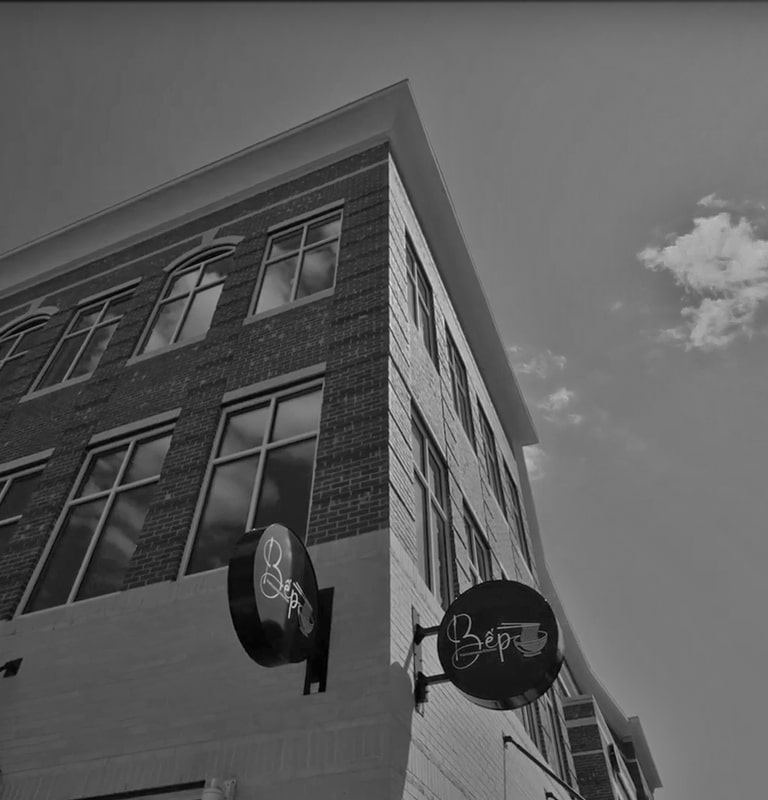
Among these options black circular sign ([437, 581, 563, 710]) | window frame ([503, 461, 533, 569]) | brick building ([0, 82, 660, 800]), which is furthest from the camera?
window frame ([503, 461, 533, 569])

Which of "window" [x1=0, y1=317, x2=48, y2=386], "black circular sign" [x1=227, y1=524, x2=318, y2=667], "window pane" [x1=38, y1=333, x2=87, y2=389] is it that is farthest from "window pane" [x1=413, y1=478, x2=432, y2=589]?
"window" [x1=0, y1=317, x2=48, y2=386]

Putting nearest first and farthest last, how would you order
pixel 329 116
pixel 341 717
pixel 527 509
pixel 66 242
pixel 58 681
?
pixel 341 717
pixel 58 681
pixel 329 116
pixel 66 242
pixel 527 509

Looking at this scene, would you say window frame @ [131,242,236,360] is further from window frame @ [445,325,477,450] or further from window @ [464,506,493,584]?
window @ [464,506,493,584]

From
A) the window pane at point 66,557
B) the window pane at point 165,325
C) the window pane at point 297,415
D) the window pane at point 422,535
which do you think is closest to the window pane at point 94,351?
the window pane at point 165,325

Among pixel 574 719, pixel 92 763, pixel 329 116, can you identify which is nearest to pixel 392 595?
pixel 92 763

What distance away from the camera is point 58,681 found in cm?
699

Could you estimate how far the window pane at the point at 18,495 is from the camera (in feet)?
32.1

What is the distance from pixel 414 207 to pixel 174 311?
4842mm

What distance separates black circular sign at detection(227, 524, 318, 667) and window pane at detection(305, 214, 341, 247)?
6.75 m

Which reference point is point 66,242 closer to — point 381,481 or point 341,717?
point 381,481

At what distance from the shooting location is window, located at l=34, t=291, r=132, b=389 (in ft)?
39.6

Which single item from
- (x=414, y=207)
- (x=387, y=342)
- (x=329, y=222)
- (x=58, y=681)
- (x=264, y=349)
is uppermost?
(x=414, y=207)

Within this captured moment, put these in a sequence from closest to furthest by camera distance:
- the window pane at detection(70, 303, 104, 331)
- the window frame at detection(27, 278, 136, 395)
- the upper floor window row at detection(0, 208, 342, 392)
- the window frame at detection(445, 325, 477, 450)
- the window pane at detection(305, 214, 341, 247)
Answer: the upper floor window row at detection(0, 208, 342, 392), the window pane at detection(305, 214, 341, 247), the window frame at detection(27, 278, 136, 395), the window frame at detection(445, 325, 477, 450), the window pane at detection(70, 303, 104, 331)

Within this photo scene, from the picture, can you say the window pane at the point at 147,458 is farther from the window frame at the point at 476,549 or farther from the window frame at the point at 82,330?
the window frame at the point at 476,549
